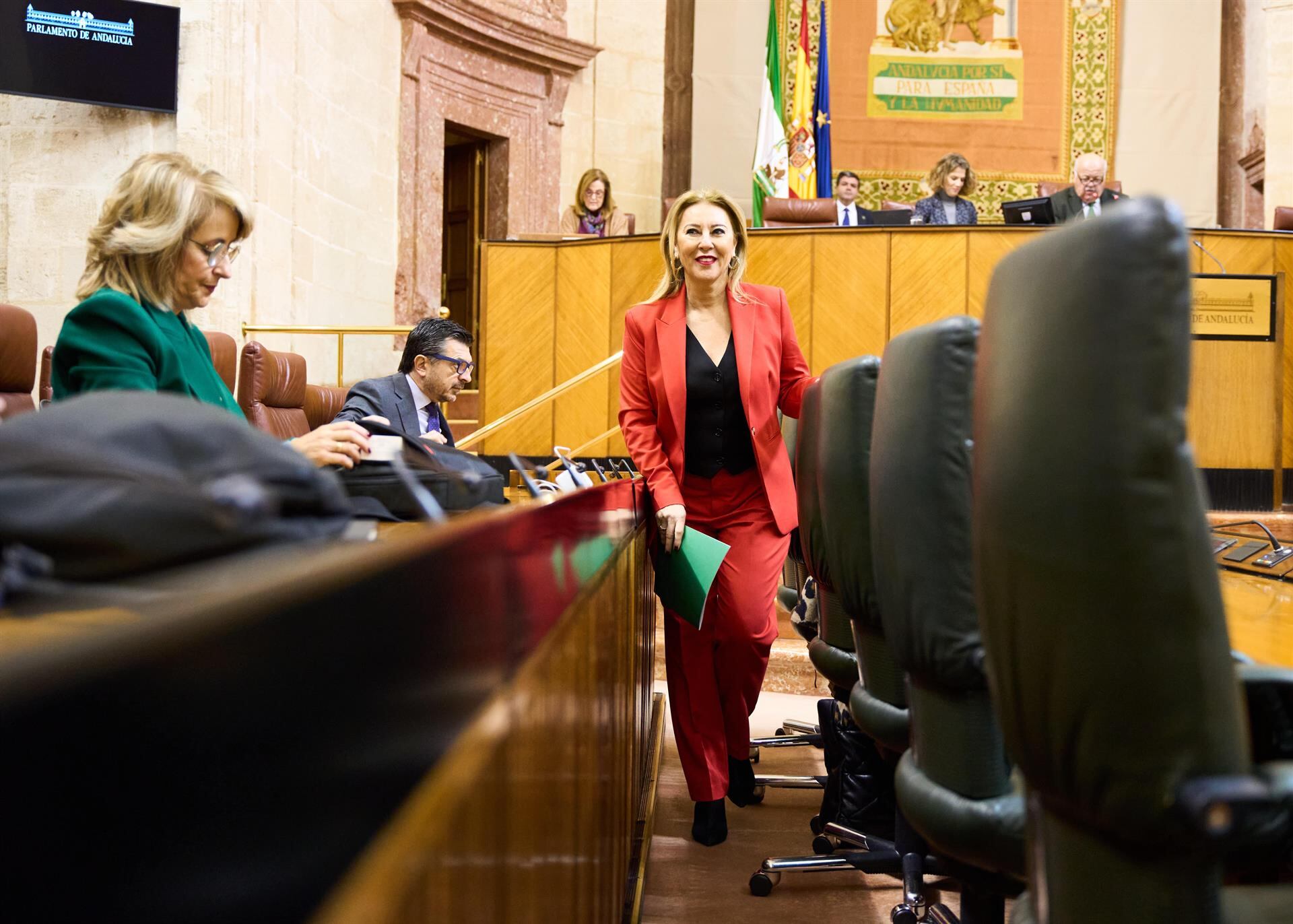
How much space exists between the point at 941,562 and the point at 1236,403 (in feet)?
18.7

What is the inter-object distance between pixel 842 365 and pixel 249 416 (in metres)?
4.05

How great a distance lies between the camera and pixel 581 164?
1091cm

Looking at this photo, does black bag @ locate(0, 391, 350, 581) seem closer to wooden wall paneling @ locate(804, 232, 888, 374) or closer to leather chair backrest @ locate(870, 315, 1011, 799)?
leather chair backrest @ locate(870, 315, 1011, 799)

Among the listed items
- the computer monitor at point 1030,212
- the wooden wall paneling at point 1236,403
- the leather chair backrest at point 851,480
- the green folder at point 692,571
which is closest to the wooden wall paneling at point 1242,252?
the wooden wall paneling at point 1236,403

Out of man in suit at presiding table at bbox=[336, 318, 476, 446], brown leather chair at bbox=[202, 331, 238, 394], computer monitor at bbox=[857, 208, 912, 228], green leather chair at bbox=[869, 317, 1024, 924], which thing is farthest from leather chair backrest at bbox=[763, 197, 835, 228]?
green leather chair at bbox=[869, 317, 1024, 924]

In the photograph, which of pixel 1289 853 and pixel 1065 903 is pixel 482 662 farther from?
pixel 1289 853

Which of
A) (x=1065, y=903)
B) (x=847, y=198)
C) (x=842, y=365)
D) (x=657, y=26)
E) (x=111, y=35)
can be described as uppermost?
(x=657, y=26)

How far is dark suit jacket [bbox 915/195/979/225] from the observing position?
8.02 m

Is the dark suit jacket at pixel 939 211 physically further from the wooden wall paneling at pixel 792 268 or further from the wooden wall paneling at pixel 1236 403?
the wooden wall paneling at pixel 1236 403

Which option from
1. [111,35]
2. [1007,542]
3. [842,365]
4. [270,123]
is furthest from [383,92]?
[1007,542]

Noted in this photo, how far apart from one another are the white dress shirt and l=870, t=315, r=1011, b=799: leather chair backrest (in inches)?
94.3

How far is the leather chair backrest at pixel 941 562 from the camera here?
124 cm

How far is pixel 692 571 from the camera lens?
260cm

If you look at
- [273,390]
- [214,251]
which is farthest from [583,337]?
[214,251]
